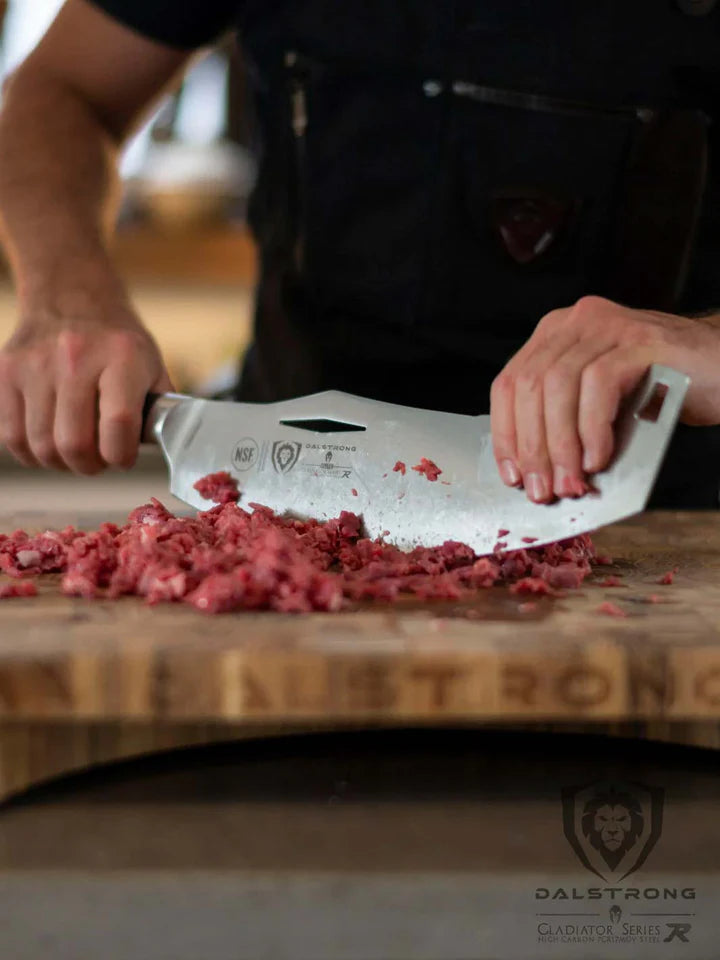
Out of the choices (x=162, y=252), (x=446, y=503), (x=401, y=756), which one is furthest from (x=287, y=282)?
(x=162, y=252)

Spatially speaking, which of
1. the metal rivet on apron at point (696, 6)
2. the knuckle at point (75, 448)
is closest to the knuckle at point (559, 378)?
the knuckle at point (75, 448)

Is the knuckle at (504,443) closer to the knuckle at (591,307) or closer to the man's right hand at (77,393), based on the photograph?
the knuckle at (591,307)

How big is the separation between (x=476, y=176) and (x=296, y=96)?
334mm

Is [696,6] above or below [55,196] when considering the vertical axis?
above

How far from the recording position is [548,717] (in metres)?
0.86

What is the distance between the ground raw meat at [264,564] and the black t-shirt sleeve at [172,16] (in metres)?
0.91

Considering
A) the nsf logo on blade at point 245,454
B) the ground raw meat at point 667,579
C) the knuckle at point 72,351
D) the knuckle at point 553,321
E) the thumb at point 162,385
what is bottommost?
the ground raw meat at point 667,579

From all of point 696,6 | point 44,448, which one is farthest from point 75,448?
point 696,6

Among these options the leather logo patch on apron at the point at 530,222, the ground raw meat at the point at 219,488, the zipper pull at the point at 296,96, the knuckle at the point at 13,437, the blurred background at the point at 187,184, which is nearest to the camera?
the ground raw meat at the point at 219,488

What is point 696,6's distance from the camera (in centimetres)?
149

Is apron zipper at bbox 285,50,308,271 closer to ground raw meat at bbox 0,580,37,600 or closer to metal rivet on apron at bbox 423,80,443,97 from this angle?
metal rivet on apron at bbox 423,80,443,97

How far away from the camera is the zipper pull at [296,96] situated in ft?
5.44

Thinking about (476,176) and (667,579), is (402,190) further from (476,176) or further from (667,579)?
(667,579)

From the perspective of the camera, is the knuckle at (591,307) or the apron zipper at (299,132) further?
the apron zipper at (299,132)
